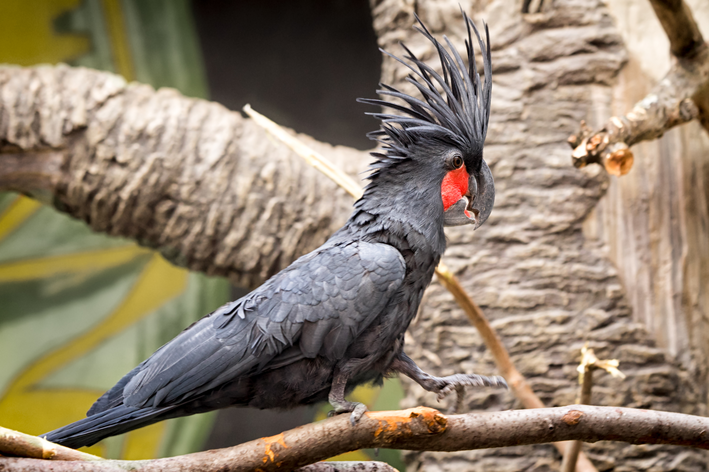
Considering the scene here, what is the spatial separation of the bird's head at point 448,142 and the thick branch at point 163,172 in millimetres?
1149

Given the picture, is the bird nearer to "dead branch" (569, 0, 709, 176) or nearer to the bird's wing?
the bird's wing

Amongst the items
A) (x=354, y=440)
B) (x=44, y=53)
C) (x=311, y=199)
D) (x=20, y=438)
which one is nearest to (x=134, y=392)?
(x=20, y=438)

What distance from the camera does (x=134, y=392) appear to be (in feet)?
3.81

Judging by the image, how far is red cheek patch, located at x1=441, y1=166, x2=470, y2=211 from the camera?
1304 mm

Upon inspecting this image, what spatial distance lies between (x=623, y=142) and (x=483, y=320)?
2.35 feet

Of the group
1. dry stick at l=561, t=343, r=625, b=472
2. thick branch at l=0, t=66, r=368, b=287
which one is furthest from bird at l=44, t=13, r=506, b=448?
thick branch at l=0, t=66, r=368, b=287

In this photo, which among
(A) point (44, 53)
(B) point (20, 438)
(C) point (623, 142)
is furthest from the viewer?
(A) point (44, 53)

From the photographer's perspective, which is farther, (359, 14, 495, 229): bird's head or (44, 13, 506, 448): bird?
(359, 14, 495, 229): bird's head

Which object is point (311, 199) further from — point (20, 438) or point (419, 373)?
point (20, 438)

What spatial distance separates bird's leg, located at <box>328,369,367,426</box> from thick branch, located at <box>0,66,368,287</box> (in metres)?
1.29

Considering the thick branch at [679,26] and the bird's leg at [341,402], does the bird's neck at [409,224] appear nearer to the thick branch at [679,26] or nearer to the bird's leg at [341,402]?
the bird's leg at [341,402]

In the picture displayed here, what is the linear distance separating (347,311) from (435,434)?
1.02 feet

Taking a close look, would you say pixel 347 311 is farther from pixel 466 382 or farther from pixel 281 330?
pixel 466 382

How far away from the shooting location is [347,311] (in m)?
1.16
